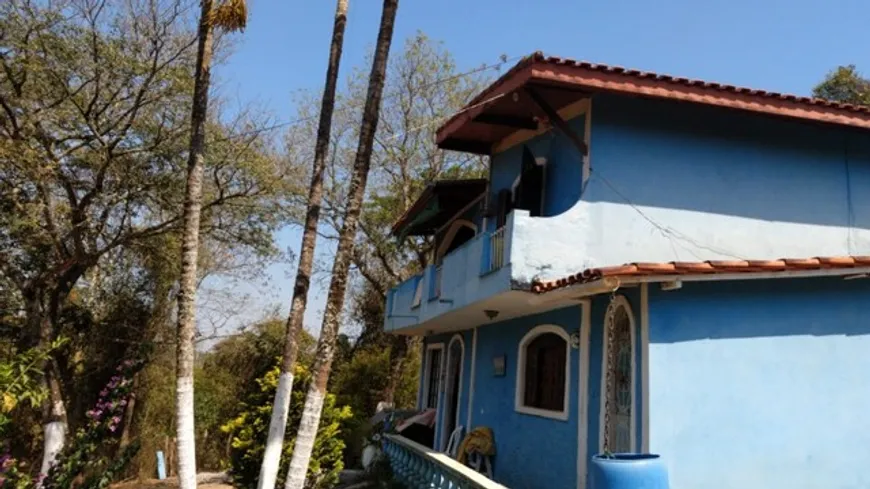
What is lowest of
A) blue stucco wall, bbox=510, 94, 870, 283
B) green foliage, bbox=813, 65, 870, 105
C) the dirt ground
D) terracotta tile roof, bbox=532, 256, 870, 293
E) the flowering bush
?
the dirt ground

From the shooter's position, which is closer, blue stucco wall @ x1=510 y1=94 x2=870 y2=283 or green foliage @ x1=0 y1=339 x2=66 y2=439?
green foliage @ x1=0 y1=339 x2=66 y2=439

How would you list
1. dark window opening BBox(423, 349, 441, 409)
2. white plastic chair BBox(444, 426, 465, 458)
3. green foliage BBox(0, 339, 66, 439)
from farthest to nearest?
dark window opening BBox(423, 349, 441, 409)
white plastic chair BBox(444, 426, 465, 458)
green foliage BBox(0, 339, 66, 439)

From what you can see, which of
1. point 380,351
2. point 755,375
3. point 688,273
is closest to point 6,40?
point 688,273

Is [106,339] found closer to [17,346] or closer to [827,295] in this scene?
[17,346]

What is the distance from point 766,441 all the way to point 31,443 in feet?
66.9

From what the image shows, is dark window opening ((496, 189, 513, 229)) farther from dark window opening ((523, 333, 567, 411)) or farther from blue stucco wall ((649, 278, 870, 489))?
blue stucco wall ((649, 278, 870, 489))

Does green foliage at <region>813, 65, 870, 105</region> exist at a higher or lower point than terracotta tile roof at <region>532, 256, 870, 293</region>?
higher

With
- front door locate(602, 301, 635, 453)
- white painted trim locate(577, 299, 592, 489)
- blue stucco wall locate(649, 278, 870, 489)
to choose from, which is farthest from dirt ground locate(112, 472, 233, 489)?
blue stucco wall locate(649, 278, 870, 489)

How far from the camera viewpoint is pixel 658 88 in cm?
897

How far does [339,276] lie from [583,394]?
11.5 feet

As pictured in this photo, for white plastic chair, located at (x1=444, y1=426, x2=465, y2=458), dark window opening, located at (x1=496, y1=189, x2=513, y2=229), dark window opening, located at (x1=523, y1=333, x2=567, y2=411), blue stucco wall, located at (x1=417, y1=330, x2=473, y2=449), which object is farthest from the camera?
blue stucco wall, located at (x1=417, y1=330, x2=473, y2=449)

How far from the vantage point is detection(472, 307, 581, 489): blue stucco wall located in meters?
8.81

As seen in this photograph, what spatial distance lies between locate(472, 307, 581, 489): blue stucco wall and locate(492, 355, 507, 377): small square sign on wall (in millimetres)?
72

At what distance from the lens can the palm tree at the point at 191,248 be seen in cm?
782
